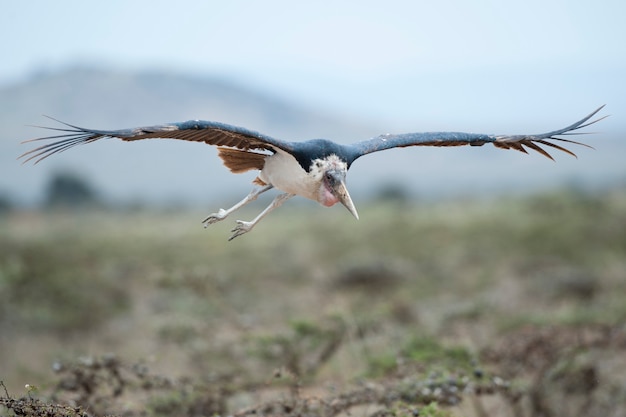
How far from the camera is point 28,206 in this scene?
51.9 meters

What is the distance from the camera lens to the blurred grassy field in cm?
941

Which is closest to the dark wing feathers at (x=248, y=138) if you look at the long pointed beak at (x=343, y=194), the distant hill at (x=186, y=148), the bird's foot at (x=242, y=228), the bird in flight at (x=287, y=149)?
the bird in flight at (x=287, y=149)

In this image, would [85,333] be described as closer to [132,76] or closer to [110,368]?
[110,368]

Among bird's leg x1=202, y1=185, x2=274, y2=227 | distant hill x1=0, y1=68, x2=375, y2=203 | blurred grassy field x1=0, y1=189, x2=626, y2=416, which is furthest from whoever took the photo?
distant hill x1=0, y1=68, x2=375, y2=203

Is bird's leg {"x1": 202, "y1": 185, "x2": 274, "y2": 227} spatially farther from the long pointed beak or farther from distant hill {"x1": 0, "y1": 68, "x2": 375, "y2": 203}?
distant hill {"x1": 0, "y1": 68, "x2": 375, "y2": 203}

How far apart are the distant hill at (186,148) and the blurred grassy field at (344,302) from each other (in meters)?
75.0

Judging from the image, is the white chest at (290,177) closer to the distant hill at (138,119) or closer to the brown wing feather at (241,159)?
the brown wing feather at (241,159)

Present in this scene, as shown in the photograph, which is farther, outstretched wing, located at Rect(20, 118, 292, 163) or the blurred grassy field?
the blurred grassy field

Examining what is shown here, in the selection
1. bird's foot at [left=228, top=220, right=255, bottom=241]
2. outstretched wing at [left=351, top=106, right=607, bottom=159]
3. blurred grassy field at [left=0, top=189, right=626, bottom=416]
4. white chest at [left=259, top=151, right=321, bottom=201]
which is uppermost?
outstretched wing at [left=351, top=106, right=607, bottom=159]

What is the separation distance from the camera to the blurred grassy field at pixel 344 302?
941 centimetres

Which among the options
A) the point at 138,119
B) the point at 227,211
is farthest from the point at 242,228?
the point at 138,119

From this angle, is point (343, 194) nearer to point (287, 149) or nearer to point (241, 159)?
point (287, 149)

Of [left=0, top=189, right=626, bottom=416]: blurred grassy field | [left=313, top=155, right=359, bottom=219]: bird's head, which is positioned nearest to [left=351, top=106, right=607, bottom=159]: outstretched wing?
[left=313, top=155, right=359, bottom=219]: bird's head

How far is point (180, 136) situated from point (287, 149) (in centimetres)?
98
